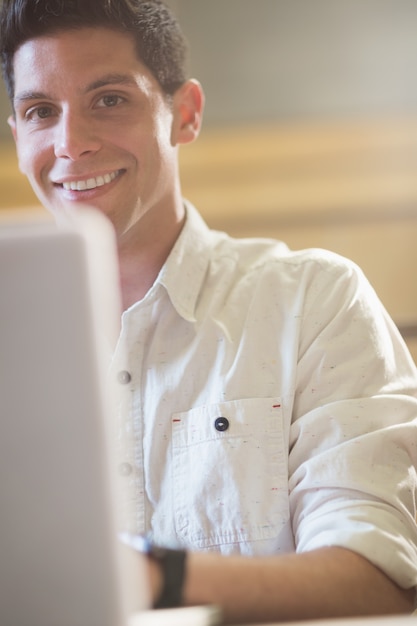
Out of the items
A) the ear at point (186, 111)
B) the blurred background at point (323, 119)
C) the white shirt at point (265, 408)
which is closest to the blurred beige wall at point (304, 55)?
the blurred background at point (323, 119)

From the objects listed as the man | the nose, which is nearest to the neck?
the man

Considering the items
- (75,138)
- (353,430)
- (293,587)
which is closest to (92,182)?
(75,138)

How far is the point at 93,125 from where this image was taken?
1262 millimetres

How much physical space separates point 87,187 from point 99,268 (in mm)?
814

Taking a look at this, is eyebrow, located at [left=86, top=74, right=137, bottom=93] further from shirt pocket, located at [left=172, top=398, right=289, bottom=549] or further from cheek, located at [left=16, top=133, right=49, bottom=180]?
shirt pocket, located at [left=172, top=398, right=289, bottom=549]

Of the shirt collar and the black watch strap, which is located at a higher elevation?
the shirt collar

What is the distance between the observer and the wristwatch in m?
0.63

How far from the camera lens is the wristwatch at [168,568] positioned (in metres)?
0.63

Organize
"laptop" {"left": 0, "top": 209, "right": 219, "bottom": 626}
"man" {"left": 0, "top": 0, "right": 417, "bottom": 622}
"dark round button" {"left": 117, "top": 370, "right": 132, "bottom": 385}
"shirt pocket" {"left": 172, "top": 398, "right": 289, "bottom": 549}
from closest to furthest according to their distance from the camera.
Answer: "laptop" {"left": 0, "top": 209, "right": 219, "bottom": 626}, "man" {"left": 0, "top": 0, "right": 417, "bottom": 622}, "shirt pocket" {"left": 172, "top": 398, "right": 289, "bottom": 549}, "dark round button" {"left": 117, "top": 370, "right": 132, "bottom": 385}

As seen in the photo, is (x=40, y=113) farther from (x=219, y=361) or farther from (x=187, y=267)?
(x=219, y=361)

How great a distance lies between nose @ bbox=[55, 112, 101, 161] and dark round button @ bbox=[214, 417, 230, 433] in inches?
17.9

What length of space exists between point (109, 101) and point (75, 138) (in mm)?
87

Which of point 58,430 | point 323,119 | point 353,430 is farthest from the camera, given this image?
point 323,119

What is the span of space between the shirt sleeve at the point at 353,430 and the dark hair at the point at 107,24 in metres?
0.44
